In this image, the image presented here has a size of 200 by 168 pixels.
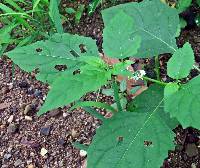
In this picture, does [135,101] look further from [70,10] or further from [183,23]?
[70,10]

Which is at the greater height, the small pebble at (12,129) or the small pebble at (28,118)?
the small pebble at (28,118)

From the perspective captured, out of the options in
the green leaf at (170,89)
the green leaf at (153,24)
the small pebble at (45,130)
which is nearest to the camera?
the green leaf at (170,89)

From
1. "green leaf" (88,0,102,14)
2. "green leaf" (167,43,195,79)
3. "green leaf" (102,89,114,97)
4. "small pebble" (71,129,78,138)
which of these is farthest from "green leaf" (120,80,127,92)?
"green leaf" (167,43,195,79)

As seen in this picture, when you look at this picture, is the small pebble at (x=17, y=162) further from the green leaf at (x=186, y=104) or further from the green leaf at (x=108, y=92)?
the green leaf at (x=186, y=104)

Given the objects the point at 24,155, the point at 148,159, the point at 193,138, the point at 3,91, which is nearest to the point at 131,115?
the point at 148,159

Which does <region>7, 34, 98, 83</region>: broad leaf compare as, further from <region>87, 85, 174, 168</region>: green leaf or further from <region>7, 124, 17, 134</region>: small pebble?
<region>7, 124, 17, 134</region>: small pebble

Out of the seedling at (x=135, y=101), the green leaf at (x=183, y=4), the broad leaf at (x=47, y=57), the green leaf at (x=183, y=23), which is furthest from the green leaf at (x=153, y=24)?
the green leaf at (x=183, y=23)

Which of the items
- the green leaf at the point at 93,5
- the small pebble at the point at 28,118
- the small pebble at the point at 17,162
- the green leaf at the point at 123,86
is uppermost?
the green leaf at the point at 93,5

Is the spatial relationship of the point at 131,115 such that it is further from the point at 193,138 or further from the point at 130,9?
the point at 193,138
